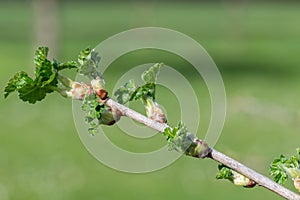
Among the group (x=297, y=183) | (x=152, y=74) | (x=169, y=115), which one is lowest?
(x=297, y=183)

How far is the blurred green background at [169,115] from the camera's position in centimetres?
906

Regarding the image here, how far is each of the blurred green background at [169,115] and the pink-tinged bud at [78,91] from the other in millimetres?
360

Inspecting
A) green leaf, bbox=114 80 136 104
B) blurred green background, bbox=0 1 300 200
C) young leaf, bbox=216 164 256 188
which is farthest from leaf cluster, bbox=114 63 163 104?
blurred green background, bbox=0 1 300 200

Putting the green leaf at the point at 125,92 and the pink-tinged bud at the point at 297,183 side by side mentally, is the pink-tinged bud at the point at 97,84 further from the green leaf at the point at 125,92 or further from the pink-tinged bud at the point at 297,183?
the pink-tinged bud at the point at 297,183

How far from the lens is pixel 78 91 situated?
0.73m

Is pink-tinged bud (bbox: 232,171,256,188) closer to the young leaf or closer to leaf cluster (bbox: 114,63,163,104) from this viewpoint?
the young leaf

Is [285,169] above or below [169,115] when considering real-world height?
below

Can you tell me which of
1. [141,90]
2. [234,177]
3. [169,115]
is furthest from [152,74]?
[169,115]

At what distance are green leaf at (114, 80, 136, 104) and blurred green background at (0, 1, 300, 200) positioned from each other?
0.28m

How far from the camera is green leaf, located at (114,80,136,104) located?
2.60 feet

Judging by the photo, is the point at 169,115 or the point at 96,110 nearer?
the point at 96,110

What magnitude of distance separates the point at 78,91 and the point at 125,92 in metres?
0.09

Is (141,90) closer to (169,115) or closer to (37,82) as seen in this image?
(37,82)

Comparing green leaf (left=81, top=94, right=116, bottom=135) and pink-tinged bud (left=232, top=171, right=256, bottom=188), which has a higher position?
green leaf (left=81, top=94, right=116, bottom=135)
